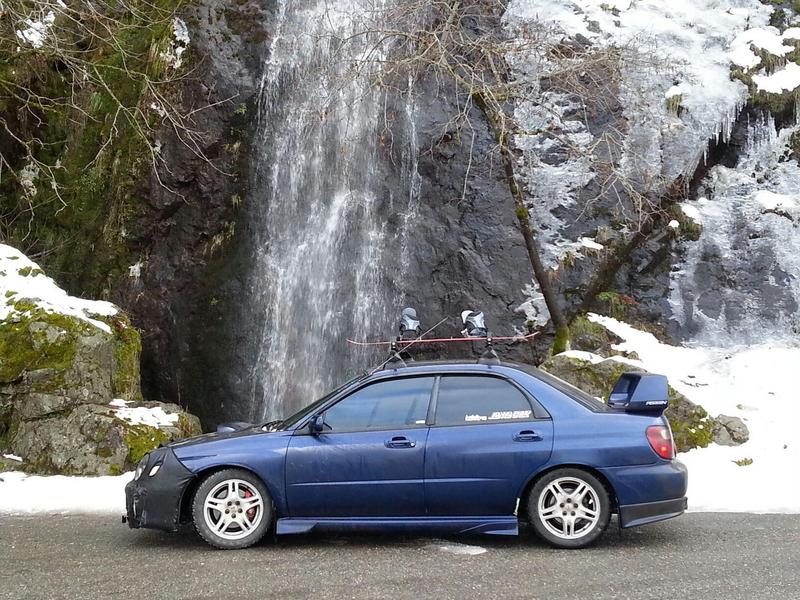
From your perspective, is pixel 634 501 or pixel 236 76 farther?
pixel 236 76

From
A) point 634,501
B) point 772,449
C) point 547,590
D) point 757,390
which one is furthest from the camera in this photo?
point 757,390

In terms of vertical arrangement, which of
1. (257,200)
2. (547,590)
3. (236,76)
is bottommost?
(547,590)

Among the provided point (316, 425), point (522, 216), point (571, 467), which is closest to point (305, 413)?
point (316, 425)

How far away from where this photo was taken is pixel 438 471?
5.68 m

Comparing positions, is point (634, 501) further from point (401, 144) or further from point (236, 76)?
point (236, 76)

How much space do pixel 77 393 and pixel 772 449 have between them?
8.61 m

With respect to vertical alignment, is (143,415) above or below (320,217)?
below

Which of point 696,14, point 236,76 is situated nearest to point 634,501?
point 236,76

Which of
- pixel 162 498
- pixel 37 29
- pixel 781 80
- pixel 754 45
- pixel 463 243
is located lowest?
pixel 162 498

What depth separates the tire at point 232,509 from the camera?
573 centimetres

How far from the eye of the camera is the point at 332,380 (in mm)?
13047

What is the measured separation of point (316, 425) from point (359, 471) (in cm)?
48

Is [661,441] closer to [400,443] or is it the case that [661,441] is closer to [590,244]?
[400,443]

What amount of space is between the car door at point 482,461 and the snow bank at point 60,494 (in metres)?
3.40
